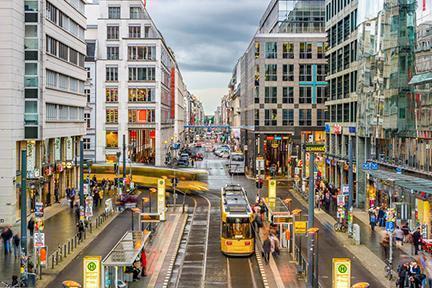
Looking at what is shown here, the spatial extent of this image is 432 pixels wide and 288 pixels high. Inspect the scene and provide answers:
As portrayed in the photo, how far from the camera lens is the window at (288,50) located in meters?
93.5

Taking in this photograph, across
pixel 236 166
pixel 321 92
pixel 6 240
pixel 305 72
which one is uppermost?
pixel 305 72

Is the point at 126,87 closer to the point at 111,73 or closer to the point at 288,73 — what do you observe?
the point at 111,73

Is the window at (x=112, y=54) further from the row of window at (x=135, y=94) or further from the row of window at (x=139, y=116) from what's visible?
the row of window at (x=139, y=116)

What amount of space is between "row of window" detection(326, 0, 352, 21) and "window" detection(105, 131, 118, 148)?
131 ft

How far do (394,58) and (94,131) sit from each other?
6020 cm

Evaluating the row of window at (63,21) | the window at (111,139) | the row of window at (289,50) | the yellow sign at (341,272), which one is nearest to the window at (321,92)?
the row of window at (289,50)

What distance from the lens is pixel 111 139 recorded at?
322 feet

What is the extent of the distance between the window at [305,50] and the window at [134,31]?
26502 mm

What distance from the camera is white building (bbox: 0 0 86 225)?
150 ft

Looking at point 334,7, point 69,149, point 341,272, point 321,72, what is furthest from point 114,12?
point 341,272

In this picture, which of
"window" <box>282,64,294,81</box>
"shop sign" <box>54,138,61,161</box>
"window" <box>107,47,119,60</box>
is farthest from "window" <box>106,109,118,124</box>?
"shop sign" <box>54,138,61,161</box>

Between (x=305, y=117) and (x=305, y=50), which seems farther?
(x=305, y=50)

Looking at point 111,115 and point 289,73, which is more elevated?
point 289,73

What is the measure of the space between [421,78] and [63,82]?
114 feet
